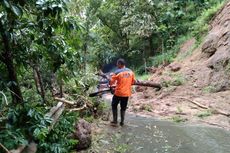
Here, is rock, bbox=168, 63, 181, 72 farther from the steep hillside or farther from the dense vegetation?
the dense vegetation

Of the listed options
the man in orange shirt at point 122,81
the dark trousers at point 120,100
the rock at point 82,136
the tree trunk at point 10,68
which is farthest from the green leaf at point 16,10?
the dark trousers at point 120,100

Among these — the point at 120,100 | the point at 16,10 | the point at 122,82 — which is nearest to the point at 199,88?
the point at 120,100

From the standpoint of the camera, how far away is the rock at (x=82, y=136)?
6.97 metres

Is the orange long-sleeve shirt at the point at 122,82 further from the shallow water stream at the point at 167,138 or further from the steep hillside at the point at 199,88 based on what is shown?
the steep hillside at the point at 199,88

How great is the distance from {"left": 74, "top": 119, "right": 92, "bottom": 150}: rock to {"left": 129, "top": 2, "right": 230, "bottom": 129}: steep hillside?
3954mm

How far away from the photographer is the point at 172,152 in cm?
711

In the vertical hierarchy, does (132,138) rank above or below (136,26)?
below

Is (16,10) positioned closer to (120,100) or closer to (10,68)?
(10,68)

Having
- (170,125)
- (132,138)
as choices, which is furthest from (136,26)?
(132,138)

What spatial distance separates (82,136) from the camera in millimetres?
6992

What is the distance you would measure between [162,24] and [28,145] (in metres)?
19.5

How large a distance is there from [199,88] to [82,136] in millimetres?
6934

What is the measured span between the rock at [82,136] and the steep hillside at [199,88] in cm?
395

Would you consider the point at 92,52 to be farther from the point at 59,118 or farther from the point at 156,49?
the point at 59,118
